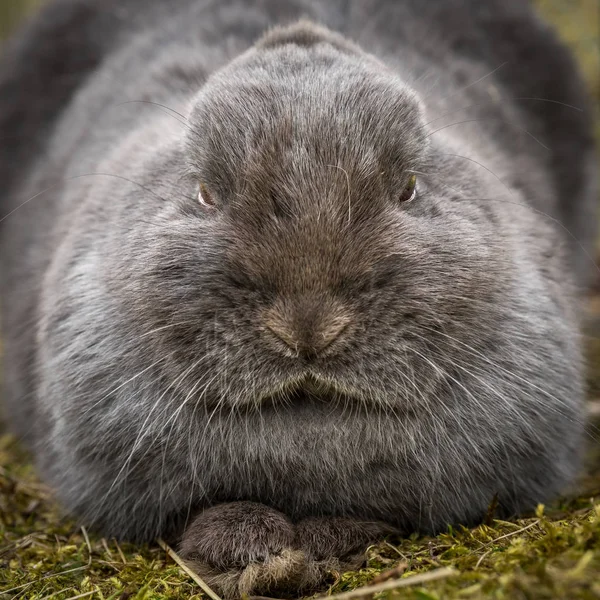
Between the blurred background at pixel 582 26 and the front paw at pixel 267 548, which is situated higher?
the blurred background at pixel 582 26

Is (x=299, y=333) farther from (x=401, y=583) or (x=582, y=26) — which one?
(x=582, y=26)

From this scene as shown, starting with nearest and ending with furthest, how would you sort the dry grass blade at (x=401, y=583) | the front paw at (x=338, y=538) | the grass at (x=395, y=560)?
the grass at (x=395, y=560)
the dry grass blade at (x=401, y=583)
the front paw at (x=338, y=538)

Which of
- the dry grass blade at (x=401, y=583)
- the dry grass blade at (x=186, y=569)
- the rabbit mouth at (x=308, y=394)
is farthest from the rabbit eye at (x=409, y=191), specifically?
the dry grass blade at (x=186, y=569)

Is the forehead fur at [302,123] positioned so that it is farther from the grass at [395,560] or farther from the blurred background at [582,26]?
the blurred background at [582,26]

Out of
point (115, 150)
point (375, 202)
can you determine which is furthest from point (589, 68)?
point (375, 202)

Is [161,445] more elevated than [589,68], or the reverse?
[589,68]

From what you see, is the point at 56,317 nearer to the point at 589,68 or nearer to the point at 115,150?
the point at 115,150

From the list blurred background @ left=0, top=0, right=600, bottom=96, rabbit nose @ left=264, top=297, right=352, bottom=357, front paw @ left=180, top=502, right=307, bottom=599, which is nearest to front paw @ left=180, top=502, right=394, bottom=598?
front paw @ left=180, top=502, right=307, bottom=599
